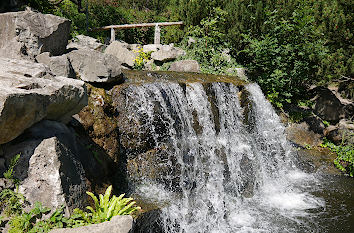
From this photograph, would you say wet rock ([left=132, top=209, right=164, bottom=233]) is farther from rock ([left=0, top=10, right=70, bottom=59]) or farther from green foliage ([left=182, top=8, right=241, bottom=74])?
green foliage ([left=182, top=8, right=241, bottom=74])

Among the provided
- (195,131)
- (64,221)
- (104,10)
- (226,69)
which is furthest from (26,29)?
(104,10)

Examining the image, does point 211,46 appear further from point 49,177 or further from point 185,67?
point 49,177

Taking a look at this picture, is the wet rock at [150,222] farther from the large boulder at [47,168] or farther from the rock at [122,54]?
the rock at [122,54]

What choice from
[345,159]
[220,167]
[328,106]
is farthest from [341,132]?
[220,167]

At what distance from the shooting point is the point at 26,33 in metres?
5.59

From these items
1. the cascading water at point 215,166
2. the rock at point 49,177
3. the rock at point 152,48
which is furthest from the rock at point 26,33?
the rock at point 152,48

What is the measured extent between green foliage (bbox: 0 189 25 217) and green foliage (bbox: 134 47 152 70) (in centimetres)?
863

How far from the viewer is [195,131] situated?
302 inches

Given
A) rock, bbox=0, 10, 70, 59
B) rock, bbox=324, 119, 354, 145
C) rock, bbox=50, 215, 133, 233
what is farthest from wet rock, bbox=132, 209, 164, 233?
rock, bbox=324, 119, 354, 145

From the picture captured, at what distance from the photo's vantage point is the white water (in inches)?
229

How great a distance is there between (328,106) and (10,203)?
11.4 metres

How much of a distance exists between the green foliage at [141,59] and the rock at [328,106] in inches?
300

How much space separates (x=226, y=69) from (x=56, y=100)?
9.52 meters

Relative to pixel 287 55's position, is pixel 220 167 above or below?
below
